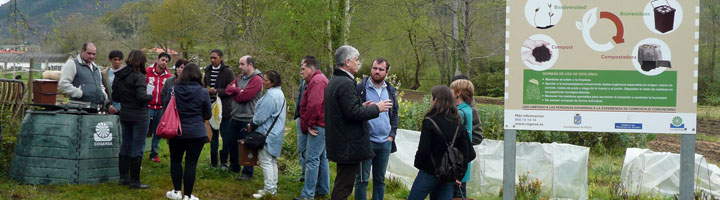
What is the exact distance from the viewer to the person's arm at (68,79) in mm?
6434

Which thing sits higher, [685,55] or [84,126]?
[685,55]

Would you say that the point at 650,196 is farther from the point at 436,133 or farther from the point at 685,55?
the point at 436,133

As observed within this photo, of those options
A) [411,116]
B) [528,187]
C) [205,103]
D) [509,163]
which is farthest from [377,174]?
[411,116]

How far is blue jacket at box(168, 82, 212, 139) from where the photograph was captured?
18.4ft

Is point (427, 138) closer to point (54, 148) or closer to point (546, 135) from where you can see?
point (54, 148)

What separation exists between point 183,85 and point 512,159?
3052 mm

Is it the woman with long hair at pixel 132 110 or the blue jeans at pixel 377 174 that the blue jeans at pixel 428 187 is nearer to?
the blue jeans at pixel 377 174

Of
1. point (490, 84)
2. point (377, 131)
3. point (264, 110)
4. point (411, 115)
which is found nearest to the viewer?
point (377, 131)

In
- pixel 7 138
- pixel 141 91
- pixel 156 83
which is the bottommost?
pixel 7 138

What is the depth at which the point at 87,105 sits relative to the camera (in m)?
6.66

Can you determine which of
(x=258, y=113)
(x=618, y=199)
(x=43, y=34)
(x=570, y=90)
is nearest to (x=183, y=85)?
(x=258, y=113)

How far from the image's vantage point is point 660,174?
271 inches

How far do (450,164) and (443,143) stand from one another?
0.55 ft

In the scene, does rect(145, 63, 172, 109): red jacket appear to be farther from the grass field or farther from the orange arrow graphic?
the orange arrow graphic
